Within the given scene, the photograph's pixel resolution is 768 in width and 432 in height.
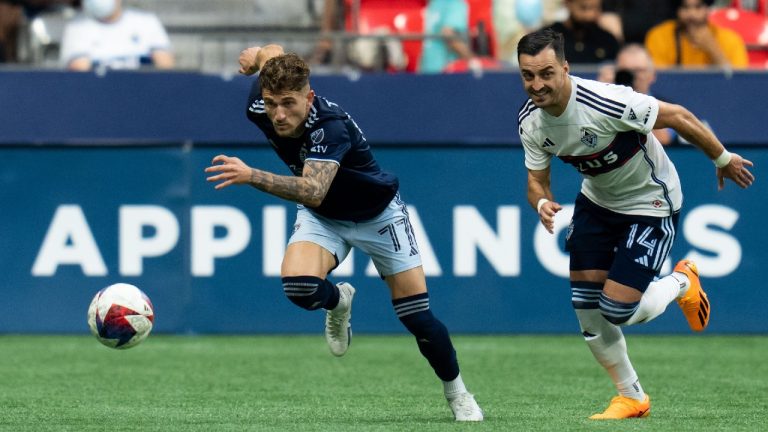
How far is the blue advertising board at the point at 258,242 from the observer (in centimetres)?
1204

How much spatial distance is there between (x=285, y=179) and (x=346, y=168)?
1.04m

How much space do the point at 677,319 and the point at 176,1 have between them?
636 centimetres

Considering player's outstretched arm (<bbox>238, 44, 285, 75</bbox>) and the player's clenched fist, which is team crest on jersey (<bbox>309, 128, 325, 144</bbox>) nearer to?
the player's clenched fist

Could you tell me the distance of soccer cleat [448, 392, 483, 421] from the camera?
7379 mm

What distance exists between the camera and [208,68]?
45.7 ft

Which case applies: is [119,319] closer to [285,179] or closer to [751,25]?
[285,179]

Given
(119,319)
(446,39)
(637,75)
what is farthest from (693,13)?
(119,319)

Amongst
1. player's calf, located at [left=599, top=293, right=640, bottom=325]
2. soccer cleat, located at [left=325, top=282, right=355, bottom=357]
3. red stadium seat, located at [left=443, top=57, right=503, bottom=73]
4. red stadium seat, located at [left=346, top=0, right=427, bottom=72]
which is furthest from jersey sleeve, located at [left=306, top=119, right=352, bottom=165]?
red stadium seat, located at [left=346, top=0, right=427, bottom=72]

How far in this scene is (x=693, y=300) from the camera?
8.11 meters

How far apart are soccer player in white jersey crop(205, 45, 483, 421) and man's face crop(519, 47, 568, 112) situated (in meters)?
0.95

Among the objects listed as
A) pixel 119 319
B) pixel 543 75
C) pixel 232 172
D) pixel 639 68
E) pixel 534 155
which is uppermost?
pixel 543 75

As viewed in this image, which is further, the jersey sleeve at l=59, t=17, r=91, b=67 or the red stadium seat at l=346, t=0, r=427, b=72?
the red stadium seat at l=346, t=0, r=427, b=72

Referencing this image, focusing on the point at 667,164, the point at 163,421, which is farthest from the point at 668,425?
the point at 163,421

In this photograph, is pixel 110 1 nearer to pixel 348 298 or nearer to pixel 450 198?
pixel 450 198
